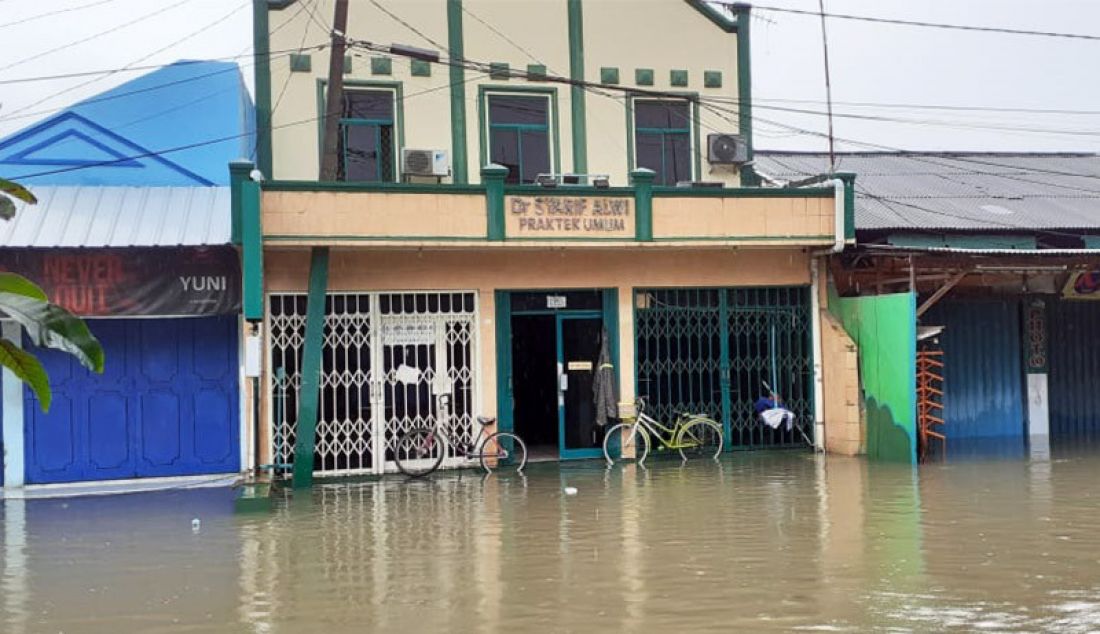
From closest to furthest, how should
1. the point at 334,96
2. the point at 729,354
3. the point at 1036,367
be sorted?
1. the point at 334,96
2. the point at 729,354
3. the point at 1036,367

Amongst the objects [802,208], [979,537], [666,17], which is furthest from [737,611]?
[666,17]

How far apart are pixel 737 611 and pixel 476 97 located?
1021 cm

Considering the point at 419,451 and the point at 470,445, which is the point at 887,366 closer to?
the point at 470,445

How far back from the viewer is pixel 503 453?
1406 centimetres

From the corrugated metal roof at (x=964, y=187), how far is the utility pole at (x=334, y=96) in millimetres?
7344

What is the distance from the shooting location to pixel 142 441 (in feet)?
44.3

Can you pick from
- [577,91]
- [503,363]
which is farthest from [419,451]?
[577,91]

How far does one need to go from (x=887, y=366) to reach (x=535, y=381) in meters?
5.37

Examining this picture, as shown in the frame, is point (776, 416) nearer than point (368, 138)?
Yes

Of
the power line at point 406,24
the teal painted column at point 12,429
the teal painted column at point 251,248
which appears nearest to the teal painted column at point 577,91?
the power line at point 406,24

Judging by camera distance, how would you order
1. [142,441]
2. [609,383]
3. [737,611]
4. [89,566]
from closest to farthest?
[737,611]
[89,566]
[142,441]
[609,383]

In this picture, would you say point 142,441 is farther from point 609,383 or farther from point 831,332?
point 831,332

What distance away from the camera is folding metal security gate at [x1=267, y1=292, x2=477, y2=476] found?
44.5 feet

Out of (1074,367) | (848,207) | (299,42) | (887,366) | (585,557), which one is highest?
(299,42)
